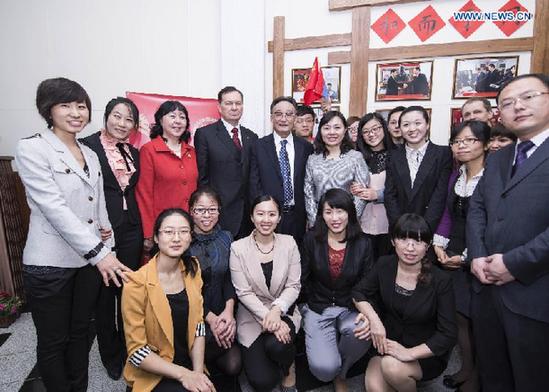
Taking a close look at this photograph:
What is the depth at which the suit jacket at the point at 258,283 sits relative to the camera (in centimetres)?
201

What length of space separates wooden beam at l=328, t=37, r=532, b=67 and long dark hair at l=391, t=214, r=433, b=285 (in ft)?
7.92

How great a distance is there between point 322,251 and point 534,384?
1.14m

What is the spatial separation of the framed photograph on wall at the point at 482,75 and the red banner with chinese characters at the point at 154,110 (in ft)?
8.40

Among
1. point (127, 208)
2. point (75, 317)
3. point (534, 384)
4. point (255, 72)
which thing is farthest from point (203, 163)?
point (534, 384)

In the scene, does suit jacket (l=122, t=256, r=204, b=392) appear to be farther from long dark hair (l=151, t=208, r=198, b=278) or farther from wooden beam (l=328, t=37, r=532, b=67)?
wooden beam (l=328, t=37, r=532, b=67)

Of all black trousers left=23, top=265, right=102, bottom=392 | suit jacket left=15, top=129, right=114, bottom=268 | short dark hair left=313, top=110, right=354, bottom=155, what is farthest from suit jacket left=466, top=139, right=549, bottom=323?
black trousers left=23, top=265, right=102, bottom=392

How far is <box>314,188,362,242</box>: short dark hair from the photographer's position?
6.63ft

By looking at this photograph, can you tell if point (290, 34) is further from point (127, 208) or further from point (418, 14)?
point (127, 208)

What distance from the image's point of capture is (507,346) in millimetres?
1459

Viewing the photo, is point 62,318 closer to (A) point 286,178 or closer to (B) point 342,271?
(B) point 342,271

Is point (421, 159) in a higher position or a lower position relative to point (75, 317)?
higher

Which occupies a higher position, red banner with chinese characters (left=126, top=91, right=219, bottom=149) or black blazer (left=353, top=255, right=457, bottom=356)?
red banner with chinese characters (left=126, top=91, right=219, bottom=149)

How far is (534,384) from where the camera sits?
1.34m

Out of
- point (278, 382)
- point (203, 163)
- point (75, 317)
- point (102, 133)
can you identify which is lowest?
point (278, 382)
